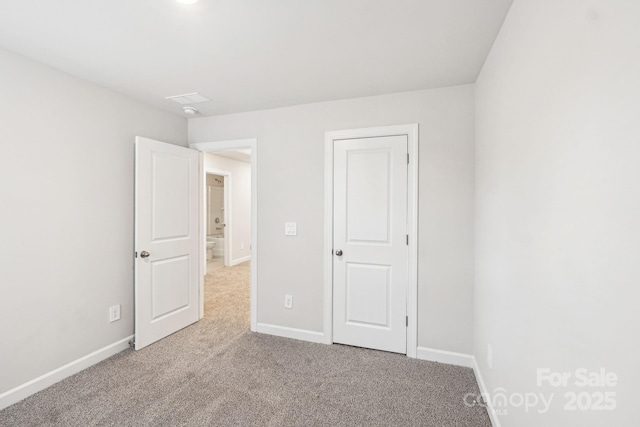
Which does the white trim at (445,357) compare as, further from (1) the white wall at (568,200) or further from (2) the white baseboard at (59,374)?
(2) the white baseboard at (59,374)

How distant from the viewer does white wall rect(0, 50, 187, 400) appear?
199cm

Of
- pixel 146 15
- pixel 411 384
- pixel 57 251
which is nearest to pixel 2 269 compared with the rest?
pixel 57 251

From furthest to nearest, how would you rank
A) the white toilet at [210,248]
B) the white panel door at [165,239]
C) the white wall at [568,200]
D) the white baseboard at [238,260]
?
the white toilet at [210,248] < the white baseboard at [238,260] < the white panel door at [165,239] < the white wall at [568,200]

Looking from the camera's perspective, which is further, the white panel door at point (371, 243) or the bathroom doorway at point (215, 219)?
the bathroom doorway at point (215, 219)

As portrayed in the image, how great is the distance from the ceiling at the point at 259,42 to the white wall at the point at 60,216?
0.82 ft

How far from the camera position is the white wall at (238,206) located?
21.1 feet

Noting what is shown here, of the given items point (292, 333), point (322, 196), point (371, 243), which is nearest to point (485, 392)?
point (371, 243)

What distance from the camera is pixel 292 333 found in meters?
3.03

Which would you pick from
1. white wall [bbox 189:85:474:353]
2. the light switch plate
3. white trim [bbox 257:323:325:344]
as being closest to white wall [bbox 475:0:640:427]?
white wall [bbox 189:85:474:353]

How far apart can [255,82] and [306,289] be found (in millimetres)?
1981

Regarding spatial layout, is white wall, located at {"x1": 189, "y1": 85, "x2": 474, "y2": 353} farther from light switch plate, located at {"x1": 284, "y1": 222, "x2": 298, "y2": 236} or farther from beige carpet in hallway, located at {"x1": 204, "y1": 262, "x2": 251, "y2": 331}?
beige carpet in hallway, located at {"x1": 204, "y1": 262, "x2": 251, "y2": 331}

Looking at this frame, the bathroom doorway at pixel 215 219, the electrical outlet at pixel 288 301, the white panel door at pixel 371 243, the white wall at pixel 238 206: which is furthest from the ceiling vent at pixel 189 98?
the bathroom doorway at pixel 215 219

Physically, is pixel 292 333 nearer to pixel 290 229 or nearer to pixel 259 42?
pixel 290 229

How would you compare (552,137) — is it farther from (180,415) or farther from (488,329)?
(180,415)
